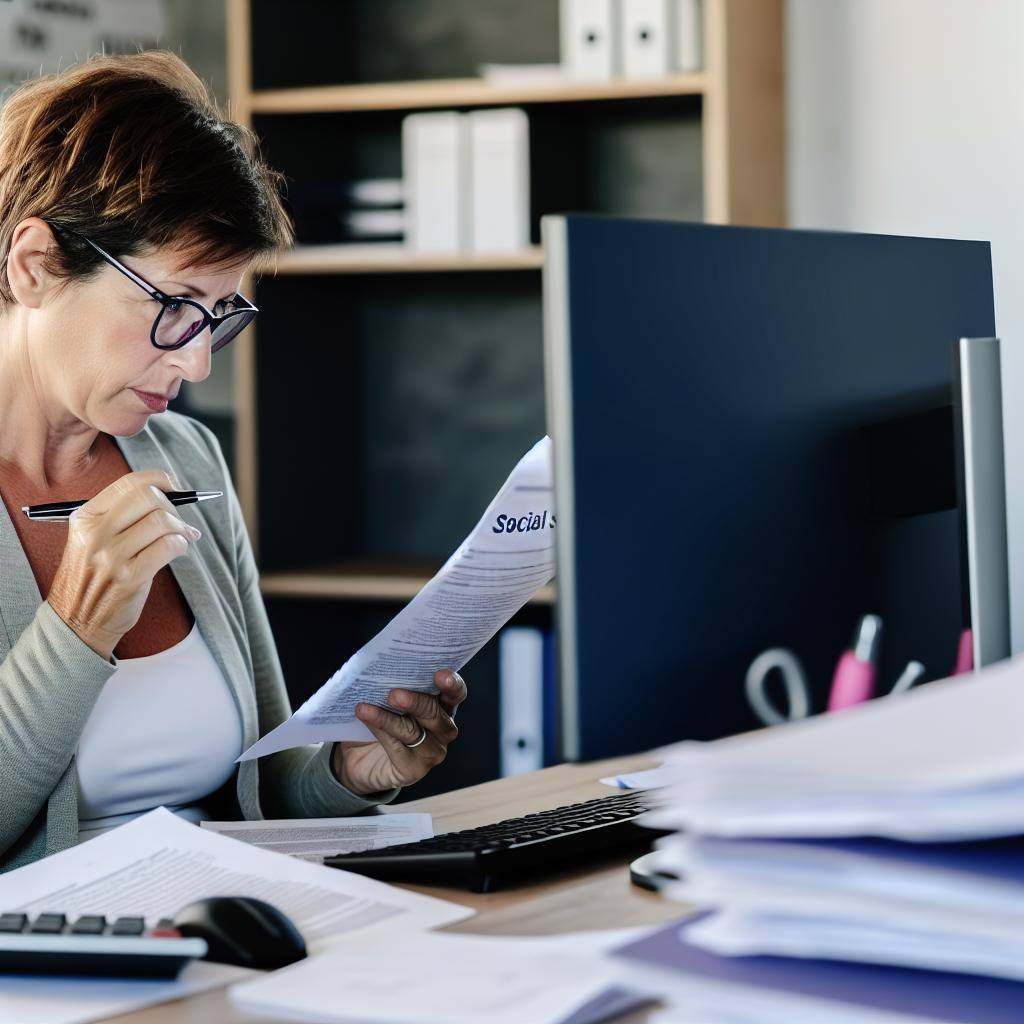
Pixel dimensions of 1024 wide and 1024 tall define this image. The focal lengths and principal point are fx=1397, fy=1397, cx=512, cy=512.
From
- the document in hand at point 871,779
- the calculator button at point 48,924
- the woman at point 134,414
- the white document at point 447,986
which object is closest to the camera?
the document in hand at point 871,779

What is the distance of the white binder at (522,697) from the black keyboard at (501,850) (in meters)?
1.33

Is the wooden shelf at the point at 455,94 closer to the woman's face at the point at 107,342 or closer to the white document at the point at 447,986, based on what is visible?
the woman's face at the point at 107,342

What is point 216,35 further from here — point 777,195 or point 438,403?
point 777,195

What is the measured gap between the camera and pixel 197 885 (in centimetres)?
92

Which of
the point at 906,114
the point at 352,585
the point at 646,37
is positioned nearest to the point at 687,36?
the point at 646,37

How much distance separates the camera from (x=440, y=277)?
2.89m

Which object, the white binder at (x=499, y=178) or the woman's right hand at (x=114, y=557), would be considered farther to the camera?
the white binder at (x=499, y=178)

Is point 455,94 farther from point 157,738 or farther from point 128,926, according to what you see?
point 128,926

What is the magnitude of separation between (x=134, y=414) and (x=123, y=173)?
9.2 inches

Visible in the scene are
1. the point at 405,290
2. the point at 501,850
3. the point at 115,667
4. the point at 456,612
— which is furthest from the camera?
the point at 405,290

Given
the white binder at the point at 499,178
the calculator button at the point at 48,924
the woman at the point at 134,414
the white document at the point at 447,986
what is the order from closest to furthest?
the white document at the point at 447,986
the calculator button at the point at 48,924
the woman at the point at 134,414
the white binder at the point at 499,178

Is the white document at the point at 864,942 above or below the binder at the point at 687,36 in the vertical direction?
below

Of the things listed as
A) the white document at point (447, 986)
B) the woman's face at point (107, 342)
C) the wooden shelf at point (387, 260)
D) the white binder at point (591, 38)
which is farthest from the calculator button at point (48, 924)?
the white binder at point (591, 38)

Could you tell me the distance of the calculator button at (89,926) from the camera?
30.0 inches
